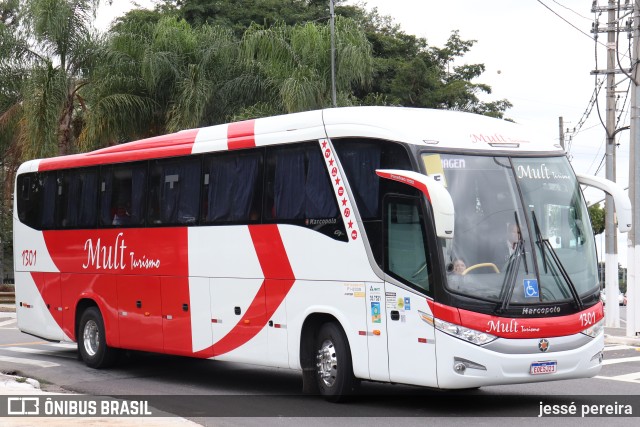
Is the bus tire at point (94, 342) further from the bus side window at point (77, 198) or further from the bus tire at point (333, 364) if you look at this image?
the bus tire at point (333, 364)

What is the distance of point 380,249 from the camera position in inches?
479

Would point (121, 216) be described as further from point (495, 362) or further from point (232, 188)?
point (495, 362)

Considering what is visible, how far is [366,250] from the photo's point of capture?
12336mm

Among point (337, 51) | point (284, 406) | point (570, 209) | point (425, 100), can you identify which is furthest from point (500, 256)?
point (425, 100)

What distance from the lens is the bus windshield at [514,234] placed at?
11430mm

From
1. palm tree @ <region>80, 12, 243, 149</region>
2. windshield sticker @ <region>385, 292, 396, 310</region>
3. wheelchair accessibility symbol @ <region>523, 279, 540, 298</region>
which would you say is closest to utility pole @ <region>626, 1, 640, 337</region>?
wheelchair accessibility symbol @ <region>523, 279, 540, 298</region>

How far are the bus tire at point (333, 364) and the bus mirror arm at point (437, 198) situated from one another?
234 cm

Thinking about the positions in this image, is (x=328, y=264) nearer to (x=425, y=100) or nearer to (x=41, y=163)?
(x=41, y=163)

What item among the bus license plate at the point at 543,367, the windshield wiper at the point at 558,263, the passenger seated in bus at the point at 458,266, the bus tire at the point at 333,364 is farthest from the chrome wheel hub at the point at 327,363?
the windshield wiper at the point at 558,263

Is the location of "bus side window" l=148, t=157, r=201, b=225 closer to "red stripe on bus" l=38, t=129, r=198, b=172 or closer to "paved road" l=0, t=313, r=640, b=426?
"red stripe on bus" l=38, t=129, r=198, b=172

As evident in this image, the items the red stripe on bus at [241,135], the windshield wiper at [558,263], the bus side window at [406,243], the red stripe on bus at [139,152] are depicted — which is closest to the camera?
the bus side window at [406,243]

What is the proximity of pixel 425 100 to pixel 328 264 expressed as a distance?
39101mm

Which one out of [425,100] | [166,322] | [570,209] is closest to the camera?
[570,209]

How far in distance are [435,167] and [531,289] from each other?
68.2 inches
